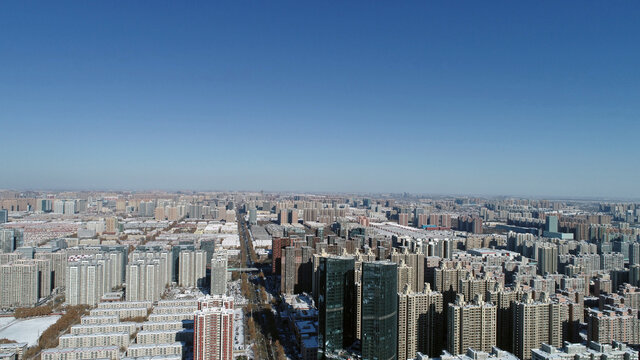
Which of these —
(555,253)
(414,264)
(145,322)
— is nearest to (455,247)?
(555,253)

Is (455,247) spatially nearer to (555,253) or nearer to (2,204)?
(555,253)

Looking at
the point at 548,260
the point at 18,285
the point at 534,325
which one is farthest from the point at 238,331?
the point at 548,260

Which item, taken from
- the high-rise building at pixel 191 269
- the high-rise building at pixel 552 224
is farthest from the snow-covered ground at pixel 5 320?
the high-rise building at pixel 552 224

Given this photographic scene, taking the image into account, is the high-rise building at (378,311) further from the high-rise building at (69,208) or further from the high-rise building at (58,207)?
the high-rise building at (58,207)

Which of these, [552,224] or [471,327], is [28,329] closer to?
[471,327]

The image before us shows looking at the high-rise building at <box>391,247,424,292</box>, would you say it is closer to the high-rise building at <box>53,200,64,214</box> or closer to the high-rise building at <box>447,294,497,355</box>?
the high-rise building at <box>447,294,497,355</box>

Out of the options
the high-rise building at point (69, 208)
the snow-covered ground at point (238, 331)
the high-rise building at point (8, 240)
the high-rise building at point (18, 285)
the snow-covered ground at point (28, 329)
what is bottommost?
the snow-covered ground at point (28, 329)
